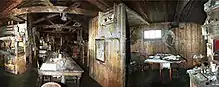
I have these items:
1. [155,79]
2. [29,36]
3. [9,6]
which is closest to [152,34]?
[155,79]

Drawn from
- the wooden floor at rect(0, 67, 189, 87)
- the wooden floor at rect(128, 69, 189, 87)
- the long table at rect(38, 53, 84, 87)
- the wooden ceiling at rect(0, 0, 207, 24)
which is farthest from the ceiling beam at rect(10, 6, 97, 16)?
the wooden floor at rect(128, 69, 189, 87)

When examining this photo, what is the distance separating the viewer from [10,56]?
2.46 meters

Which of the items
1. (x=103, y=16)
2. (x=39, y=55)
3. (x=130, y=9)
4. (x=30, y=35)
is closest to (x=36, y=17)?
Answer: (x=30, y=35)

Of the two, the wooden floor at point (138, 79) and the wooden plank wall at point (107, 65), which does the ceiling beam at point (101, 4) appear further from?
the wooden floor at point (138, 79)

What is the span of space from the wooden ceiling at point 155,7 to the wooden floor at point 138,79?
0.55 m

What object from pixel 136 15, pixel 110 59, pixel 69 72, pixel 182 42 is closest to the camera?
pixel 182 42

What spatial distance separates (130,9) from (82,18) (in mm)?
548

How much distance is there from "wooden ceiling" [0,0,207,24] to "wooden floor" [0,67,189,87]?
21.7 inches

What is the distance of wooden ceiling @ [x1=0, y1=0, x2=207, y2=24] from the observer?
2275mm

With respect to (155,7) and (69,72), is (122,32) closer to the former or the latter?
(155,7)

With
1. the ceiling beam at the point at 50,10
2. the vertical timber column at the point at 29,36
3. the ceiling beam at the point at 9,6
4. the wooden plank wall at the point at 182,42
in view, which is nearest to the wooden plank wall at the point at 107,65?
the ceiling beam at the point at 50,10

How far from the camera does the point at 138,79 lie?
2.50 metres

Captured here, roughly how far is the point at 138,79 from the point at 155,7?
804 mm

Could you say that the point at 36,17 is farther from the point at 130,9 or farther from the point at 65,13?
the point at 130,9
